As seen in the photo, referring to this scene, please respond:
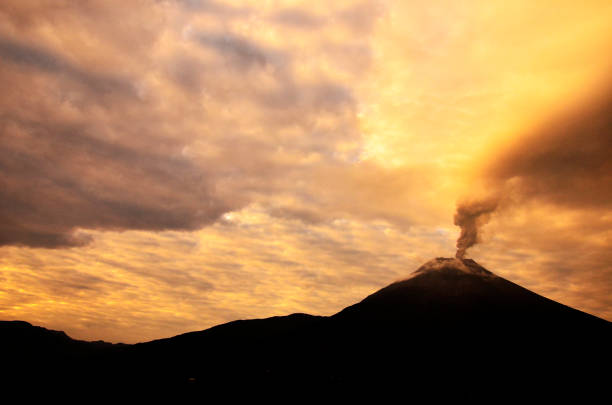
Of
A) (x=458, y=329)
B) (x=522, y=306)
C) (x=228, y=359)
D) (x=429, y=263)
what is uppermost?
(x=429, y=263)

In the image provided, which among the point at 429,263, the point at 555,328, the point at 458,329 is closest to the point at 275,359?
the point at 458,329

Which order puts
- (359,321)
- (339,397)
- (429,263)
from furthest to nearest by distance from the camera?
(429,263), (359,321), (339,397)

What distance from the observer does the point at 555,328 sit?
82.9m

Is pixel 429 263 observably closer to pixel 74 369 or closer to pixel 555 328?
pixel 555 328

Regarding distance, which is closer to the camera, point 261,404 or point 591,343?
Result: point 261,404

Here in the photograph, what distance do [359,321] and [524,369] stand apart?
35.7 meters

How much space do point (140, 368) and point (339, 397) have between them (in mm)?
65037

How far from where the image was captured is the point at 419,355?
8012cm

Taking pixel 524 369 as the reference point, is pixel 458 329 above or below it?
above

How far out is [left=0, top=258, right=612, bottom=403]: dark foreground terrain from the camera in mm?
69438

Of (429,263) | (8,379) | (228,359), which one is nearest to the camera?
(228,359)

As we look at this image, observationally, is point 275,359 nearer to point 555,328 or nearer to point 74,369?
point 555,328

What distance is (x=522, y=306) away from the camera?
3593 inches

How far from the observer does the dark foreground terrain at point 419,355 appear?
69.4 metres
